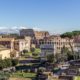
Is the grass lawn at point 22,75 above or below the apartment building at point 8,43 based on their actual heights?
below

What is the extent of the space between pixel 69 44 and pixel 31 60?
1195cm

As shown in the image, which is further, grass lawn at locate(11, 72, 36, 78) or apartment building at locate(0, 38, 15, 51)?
apartment building at locate(0, 38, 15, 51)

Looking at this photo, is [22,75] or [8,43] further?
[8,43]

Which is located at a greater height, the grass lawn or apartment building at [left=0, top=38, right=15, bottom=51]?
apartment building at [left=0, top=38, right=15, bottom=51]

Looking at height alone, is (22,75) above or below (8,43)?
below

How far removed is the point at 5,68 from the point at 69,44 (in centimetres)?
1656

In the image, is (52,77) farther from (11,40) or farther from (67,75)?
(11,40)

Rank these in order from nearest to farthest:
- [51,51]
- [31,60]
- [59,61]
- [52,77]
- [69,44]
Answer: [52,77] < [59,61] < [31,60] < [51,51] < [69,44]

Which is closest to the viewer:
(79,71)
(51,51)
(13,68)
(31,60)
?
(79,71)

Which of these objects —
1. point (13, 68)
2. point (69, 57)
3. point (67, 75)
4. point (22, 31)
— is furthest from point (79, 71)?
point (22, 31)

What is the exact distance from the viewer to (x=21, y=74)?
18.2 meters

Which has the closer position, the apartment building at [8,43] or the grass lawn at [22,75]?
the grass lawn at [22,75]

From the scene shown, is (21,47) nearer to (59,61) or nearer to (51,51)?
(51,51)

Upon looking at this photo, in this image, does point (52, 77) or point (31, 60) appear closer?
point (52, 77)
